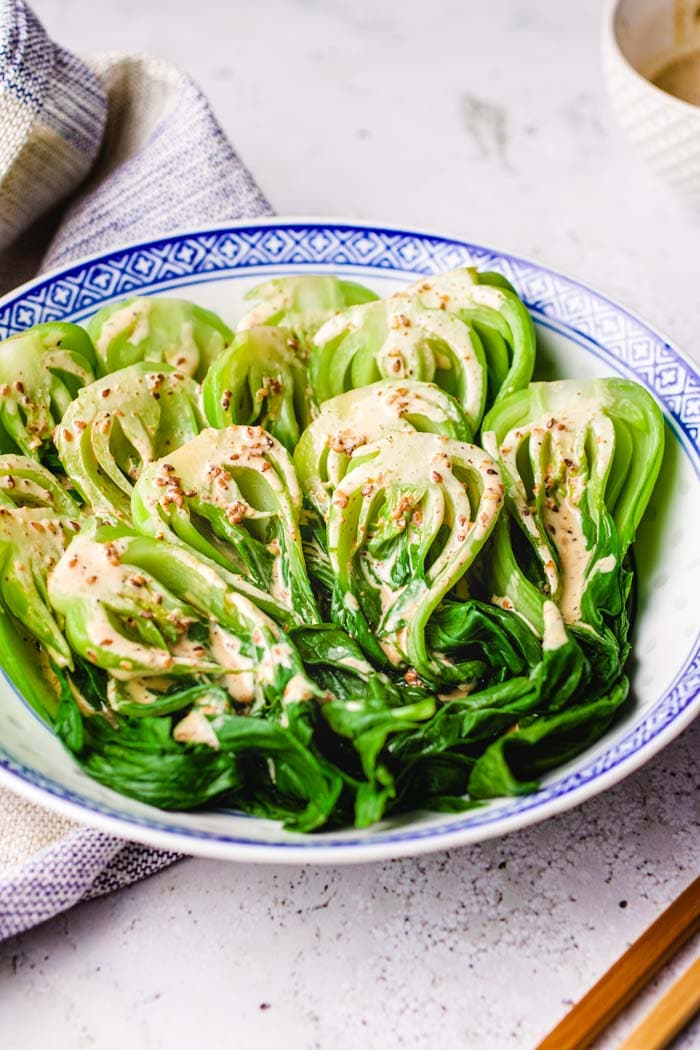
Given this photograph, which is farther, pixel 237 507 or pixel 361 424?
pixel 361 424

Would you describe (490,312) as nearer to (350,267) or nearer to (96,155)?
(350,267)

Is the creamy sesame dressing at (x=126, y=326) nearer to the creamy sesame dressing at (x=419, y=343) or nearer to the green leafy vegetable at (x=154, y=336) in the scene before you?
the green leafy vegetable at (x=154, y=336)

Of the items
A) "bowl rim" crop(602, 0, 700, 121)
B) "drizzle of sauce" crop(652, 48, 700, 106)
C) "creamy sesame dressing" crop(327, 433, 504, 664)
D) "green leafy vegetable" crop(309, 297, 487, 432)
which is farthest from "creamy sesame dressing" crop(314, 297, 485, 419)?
"drizzle of sauce" crop(652, 48, 700, 106)

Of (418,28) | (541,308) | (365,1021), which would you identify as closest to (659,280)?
(541,308)

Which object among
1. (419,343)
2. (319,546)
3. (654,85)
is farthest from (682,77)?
(319,546)

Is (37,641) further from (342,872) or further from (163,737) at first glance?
(342,872)

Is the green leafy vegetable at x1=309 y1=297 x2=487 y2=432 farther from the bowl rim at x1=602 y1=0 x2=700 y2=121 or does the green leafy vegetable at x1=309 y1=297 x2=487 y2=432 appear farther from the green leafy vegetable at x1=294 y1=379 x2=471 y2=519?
the bowl rim at x1=602 y1=0 x2=700 y2=121
